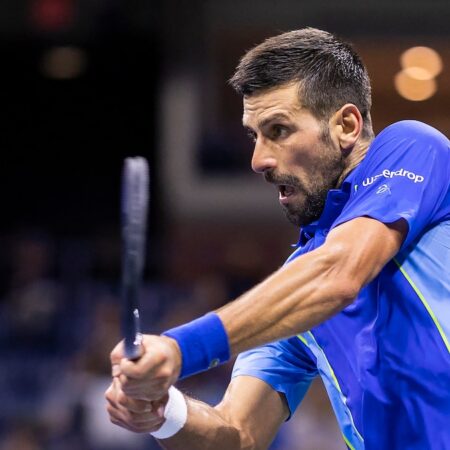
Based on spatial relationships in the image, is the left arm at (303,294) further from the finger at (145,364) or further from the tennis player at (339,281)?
the finger at (145,364)

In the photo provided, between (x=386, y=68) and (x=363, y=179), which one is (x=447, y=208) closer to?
(x=363, y=179)

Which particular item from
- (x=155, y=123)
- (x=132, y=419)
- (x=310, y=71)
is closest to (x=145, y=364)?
(x=132, y=419)

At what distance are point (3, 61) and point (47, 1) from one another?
181 cm

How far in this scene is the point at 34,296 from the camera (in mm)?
11320

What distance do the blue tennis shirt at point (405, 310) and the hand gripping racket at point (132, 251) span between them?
28.0 inches

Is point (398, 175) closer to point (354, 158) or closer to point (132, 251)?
point (354, 158)

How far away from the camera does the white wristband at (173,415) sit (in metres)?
3.81

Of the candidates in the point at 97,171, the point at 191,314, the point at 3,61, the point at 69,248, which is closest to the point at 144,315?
the point at 191,314

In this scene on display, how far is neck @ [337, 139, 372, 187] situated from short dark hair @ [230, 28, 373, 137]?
2.1 inches

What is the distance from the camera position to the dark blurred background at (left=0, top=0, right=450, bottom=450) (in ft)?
45.3

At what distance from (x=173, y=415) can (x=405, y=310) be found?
897mm

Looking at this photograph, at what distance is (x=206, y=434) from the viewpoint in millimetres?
4020

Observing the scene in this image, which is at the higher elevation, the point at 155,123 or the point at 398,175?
the point at 398,175

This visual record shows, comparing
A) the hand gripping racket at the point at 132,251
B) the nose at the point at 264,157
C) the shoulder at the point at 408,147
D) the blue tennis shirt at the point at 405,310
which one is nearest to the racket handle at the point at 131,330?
the hand gripping racket at the point at 132,251
